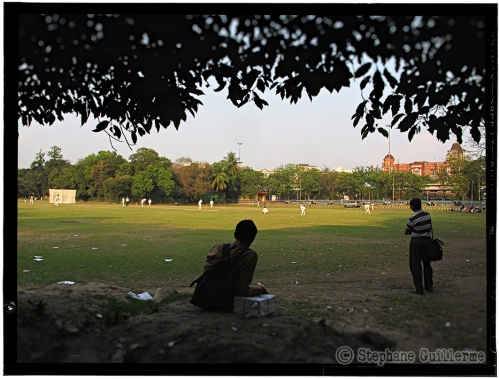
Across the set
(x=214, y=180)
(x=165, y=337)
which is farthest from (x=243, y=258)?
(x=214, y=180)

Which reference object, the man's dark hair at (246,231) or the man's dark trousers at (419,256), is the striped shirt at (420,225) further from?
the man's dark hair at (246,231)

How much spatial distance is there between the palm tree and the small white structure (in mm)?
23663

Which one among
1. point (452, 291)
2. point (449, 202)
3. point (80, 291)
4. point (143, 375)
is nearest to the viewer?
point (143, 375)

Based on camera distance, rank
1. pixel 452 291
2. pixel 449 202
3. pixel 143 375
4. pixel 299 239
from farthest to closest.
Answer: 1. pixel 449 202
2. pixel 299 239
3. pixel 452 291
4. pixel 143 375

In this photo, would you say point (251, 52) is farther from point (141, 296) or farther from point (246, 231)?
point (141, 296)

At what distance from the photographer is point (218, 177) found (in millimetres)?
58406

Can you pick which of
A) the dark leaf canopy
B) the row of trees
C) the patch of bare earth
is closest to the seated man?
the patch of bare earth

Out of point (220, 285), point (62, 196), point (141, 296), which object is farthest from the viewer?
point (62, 196)

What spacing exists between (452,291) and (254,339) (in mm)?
4112

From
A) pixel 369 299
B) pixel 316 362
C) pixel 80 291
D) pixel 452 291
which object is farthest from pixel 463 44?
pixel 80 291

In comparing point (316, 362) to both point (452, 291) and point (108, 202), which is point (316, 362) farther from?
point (108, 202)

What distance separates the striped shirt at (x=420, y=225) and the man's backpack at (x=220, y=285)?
3.26 m

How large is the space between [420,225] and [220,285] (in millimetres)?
3543

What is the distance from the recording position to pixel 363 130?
17.1 feet
